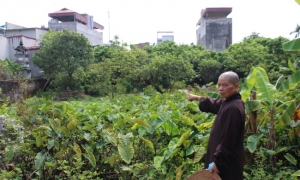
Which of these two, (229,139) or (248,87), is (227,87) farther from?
(248,87)

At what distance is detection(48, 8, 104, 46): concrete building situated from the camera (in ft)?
Result: 81.4

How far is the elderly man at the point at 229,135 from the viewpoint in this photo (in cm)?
220

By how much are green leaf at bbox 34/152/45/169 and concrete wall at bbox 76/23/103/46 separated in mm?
23557

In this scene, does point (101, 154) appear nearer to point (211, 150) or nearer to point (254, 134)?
point (211, 150)

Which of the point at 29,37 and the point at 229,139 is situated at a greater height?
the point at 29,37

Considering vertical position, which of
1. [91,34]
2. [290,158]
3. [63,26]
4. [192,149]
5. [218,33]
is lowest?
[290,158]

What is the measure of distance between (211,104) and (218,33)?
1002 inches

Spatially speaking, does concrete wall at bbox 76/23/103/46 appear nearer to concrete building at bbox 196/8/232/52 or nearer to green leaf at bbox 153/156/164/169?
concrete building at bbox 196/8/232/52

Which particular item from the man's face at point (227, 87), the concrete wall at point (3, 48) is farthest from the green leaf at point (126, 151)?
the concrete wall at point (3, 48)

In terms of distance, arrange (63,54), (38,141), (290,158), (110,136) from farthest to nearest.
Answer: (63,54) < (38,141) < (290,158) < (110,136)

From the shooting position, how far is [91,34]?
94.0ft

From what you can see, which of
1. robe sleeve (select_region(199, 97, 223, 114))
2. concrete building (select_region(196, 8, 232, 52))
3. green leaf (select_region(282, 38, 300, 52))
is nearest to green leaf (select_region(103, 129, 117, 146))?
robe sleeve (select_region(199, 97, 223, 114))

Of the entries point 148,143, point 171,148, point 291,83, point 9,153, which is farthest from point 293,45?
point 9,153

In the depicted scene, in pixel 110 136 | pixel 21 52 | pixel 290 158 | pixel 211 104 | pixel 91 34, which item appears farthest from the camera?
pixel 91 34
